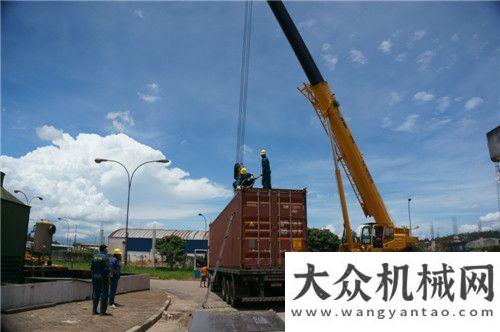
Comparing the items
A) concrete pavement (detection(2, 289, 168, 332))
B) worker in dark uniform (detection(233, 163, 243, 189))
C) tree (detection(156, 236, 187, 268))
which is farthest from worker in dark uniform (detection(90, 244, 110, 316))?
tree (detection(156, 236, 187, 268))

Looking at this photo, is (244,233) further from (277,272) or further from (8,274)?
(8,274)

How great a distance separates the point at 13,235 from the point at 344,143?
12231 millimetres

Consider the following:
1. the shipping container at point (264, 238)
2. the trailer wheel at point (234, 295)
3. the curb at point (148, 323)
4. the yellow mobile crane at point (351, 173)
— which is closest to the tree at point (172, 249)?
the yellow mobile crane at point (351, 173)

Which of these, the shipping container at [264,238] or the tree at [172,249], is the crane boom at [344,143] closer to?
the shipping container at [264,238]

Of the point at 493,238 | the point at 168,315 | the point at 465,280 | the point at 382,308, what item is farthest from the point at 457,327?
the point at 493,238

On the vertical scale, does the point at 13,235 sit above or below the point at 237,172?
below

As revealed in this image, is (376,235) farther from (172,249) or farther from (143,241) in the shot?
(143,241)

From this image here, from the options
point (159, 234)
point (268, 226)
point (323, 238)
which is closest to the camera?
point (268, 226)

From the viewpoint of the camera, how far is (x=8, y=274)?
11359 millimetres

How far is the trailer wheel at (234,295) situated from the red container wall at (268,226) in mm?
565

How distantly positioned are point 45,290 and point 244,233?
5.65 meters

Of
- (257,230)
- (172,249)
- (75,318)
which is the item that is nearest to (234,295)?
(257,230)

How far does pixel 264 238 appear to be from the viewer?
42.0ft

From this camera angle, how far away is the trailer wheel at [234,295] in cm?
1287
